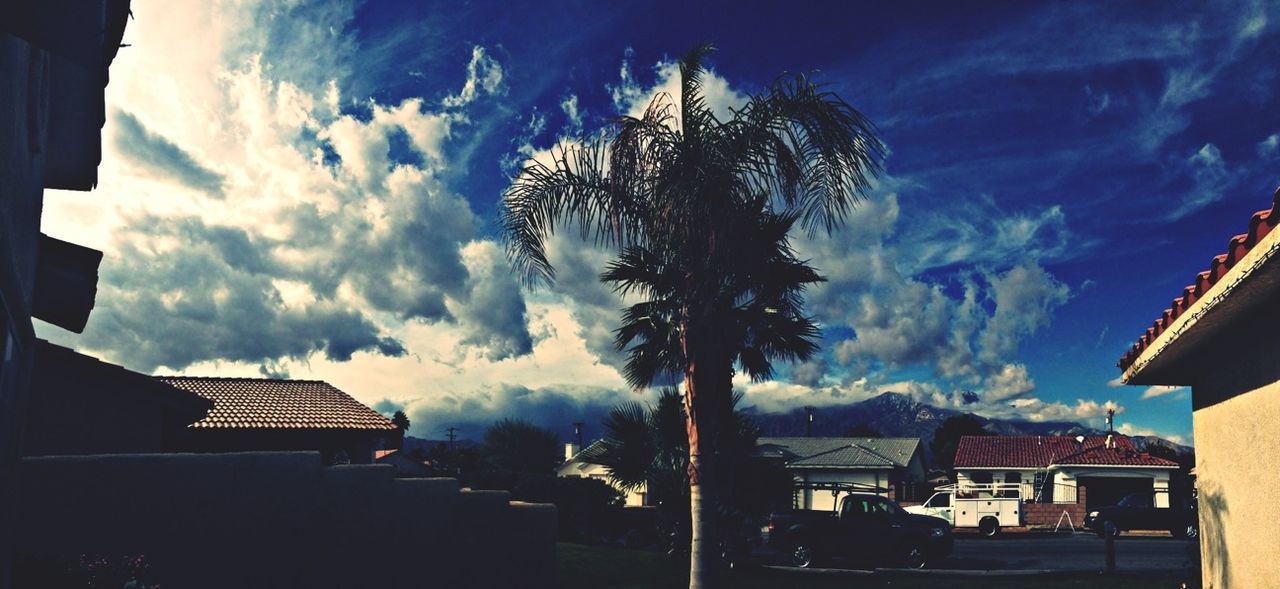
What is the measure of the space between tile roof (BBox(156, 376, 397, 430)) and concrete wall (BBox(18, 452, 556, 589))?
1699 cm

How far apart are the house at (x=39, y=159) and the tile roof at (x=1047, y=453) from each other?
4355 cm

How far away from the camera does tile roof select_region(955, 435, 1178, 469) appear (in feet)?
145

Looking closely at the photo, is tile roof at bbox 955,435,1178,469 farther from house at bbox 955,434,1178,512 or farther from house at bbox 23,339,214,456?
house at bbox 23,339,214,456

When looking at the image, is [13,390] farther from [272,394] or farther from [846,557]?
[272,394]

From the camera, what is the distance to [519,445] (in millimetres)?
63844

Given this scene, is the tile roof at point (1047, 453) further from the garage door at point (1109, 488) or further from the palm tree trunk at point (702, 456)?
the palm tree trunk at point (702, 456)

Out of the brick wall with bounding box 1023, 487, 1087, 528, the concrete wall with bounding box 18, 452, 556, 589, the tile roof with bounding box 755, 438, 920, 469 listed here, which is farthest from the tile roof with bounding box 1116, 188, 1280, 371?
the tile roof with bounding box 755, 438, 920, 469

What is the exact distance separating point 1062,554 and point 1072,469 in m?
18.5

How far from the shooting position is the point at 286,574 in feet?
42.0

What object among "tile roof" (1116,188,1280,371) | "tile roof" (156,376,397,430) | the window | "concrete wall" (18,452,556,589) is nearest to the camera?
"tile roof" (1116,188,1280,371)

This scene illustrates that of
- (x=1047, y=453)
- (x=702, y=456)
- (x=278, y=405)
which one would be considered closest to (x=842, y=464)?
(x=1047, y=453)

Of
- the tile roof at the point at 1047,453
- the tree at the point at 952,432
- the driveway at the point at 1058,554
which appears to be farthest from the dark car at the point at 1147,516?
the tree at the point at 952,432

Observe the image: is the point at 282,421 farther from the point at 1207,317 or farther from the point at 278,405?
the point at 1207,317

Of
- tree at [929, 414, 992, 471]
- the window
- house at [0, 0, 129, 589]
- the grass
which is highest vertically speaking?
tree at [929, 414, 992, 471]
